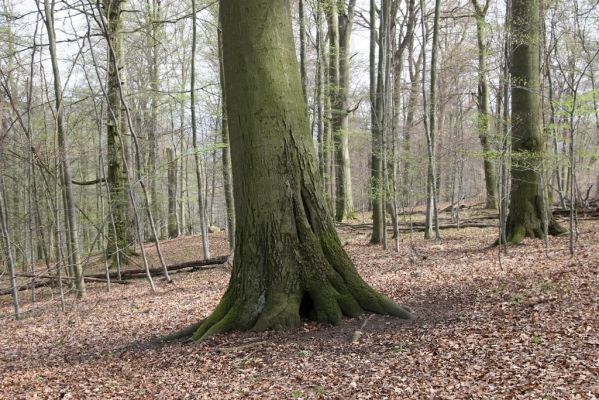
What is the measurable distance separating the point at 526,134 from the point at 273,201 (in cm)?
736

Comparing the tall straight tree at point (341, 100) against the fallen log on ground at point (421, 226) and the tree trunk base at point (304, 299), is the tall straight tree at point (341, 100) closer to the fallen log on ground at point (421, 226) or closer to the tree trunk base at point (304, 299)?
the fallen log on ground at point (421, 226)

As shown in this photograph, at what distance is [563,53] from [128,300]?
16.9 metres

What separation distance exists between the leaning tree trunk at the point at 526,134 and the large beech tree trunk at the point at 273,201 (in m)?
6.07

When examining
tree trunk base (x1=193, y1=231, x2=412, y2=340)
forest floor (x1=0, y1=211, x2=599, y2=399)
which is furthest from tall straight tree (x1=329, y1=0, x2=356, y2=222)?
tree trunk base (x1=193, y1=231, x2=412, y2=340)

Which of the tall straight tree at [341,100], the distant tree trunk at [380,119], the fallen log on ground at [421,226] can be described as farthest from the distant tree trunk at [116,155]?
the tall straight tree at [341,100]

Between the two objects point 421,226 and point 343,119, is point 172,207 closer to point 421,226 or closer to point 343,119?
point 343,119

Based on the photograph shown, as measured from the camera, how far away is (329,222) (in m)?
5.88

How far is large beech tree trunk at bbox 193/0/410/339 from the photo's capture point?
558 cm

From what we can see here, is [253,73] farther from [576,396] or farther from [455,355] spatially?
[576,396]

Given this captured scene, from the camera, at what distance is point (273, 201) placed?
5582mm

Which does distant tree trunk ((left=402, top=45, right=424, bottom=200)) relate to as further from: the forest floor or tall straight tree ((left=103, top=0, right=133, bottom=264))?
tall straight tree ((left=103, top=0, right=133, bottom=264))

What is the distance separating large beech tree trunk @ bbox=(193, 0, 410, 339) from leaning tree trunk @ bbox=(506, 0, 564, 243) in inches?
239

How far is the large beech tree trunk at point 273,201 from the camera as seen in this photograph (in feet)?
18.3

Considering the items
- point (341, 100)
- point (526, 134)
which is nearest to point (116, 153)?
point (341, 100)
